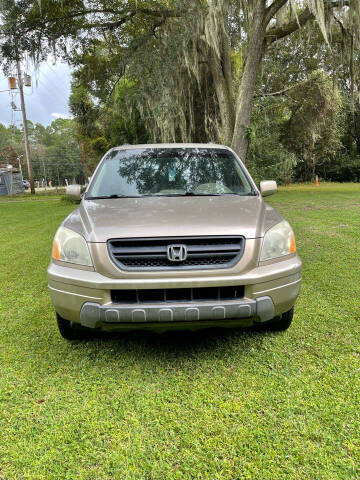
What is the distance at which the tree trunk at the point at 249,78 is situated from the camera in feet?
26.6

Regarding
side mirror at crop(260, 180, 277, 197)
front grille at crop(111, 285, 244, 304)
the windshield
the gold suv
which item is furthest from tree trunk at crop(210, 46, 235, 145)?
front grille at crop(111, 285, 244, 304)

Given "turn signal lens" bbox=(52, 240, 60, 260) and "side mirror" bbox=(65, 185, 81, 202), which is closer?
"turn signal lens" bbox=(52, 240, 60, 260)

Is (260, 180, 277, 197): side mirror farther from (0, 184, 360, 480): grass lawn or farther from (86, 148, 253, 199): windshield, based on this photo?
(0, 184, 360, 480): grass lawn

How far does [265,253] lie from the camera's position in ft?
7.36

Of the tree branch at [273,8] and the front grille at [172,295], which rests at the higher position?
the tree branch at [273,8]

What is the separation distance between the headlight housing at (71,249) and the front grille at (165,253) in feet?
0.62

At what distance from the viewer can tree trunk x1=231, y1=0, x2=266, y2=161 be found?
809 centimetres

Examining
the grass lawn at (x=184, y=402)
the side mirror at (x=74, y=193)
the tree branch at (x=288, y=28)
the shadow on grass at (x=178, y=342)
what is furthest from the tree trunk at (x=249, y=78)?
the shadow on grass at (x=178, y=342)

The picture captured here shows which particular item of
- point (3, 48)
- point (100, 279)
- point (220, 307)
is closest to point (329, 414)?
point (220, 307)

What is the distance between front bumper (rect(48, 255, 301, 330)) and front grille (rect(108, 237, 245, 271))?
0.09m

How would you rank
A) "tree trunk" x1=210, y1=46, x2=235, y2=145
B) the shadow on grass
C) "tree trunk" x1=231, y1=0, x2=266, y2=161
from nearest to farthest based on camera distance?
the shadow on grass
"tree trunk" x1=231, y1=0, x2=266, y2=161
"tree trunk" x1=210, y1=46, x2=235, y2=145

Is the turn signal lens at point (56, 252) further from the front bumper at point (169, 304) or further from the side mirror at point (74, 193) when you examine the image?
the side mirror at point (74, 193)

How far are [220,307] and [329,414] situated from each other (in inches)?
32.1

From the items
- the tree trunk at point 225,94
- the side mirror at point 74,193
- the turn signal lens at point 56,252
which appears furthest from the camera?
the tree trunk at point 225,94
